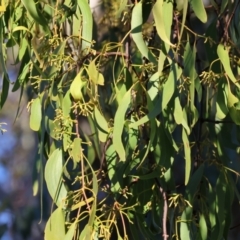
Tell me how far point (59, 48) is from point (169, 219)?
38 cm

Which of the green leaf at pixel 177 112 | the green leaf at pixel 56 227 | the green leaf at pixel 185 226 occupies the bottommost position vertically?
the green leaf at pixel 185 226

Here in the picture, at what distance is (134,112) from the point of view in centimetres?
94

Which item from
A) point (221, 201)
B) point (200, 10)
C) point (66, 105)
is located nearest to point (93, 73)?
point (66, 105)

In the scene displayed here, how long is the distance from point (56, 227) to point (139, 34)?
1.03ft

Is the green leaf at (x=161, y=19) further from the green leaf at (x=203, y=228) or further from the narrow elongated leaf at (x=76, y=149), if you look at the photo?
the green leaf at (x=203, y=228)

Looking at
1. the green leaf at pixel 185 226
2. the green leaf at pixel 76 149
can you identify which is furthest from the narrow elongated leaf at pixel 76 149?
the green leaf at pixel 185 226

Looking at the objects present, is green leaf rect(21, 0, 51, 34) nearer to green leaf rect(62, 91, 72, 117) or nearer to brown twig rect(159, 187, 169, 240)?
green leaf rect(62, 91, 72, 117)

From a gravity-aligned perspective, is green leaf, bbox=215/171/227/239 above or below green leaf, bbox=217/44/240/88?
below

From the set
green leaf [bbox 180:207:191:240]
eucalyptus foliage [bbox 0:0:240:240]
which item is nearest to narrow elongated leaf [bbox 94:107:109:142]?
eucalyptus foliage [bbox 0:0:240:240]

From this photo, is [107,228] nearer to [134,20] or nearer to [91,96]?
[91,96]

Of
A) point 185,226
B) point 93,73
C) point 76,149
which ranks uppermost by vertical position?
point 93,73

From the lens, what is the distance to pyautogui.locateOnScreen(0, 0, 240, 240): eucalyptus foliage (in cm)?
85

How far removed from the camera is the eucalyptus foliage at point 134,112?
85 cm

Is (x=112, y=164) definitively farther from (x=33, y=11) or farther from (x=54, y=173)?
(x=33, y=11)
